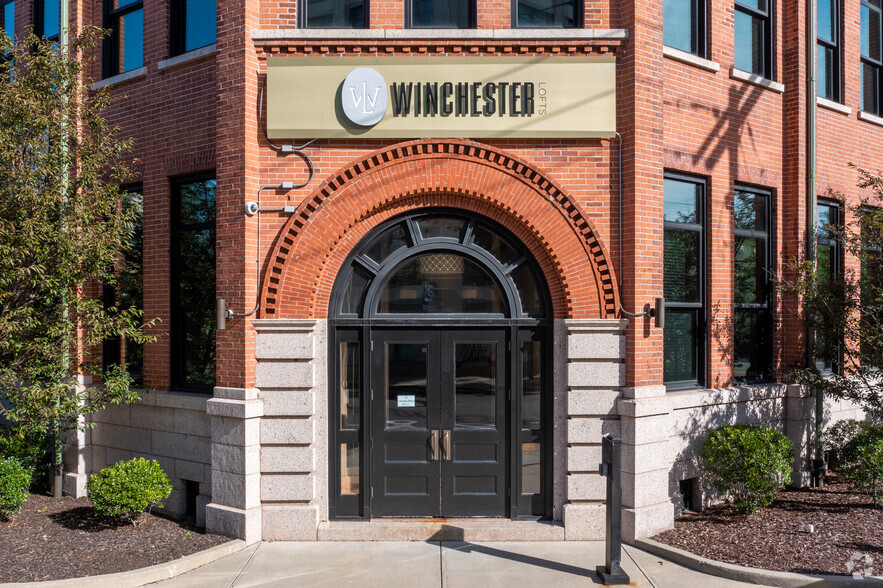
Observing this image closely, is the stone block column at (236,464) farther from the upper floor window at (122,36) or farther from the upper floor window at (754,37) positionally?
the upper floor window at (754,37)

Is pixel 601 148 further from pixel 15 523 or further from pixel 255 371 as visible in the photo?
pixel 15 523

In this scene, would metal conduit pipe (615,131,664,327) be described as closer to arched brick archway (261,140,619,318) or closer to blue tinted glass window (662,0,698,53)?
arched brick archway (261,140,619,318)

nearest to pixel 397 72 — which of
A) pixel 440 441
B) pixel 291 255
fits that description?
pixel 291 255

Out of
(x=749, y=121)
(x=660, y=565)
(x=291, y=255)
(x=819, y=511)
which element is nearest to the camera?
(x=660, y=565)

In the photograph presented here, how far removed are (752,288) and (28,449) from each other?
417 inches

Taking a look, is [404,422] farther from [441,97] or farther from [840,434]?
[840,434]

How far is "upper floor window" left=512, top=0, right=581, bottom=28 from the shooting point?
779 cm

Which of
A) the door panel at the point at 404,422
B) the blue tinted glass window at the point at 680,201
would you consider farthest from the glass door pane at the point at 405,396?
the blue tinted glass window at the point at 680,201

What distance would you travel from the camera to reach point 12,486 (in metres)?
7.55

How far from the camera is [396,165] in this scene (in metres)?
7.48

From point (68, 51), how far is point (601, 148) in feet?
23.5

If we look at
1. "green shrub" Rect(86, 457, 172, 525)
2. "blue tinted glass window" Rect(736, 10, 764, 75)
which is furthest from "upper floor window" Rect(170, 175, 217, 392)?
"blue tinted glass window" Rect(736, 10, 764, 75)

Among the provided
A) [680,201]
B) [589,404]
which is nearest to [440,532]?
[589,404]

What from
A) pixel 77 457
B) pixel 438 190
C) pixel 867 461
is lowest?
pixel 77 457
